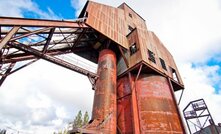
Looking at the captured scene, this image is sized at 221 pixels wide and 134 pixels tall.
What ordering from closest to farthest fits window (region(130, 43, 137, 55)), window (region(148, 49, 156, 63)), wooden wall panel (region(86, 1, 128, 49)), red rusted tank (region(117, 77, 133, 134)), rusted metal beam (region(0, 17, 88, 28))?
1. rusted metal beam (region(0, 17, 88, 28))
2. red rusted tank (region(117, 77, 133, 134))
3. wooden wall panel (region(86, 1, 128, 49))
4. window (region(148, 49, 156, 63))
5. window (region(130, 43, 137, 55))

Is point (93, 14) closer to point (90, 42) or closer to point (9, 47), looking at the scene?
point (90, 42)

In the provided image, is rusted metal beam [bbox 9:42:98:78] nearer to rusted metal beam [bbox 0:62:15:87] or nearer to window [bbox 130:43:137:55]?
rusted metal beam [bbox 0:62:15:87]

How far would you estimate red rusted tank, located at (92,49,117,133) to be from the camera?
1006 centimetres

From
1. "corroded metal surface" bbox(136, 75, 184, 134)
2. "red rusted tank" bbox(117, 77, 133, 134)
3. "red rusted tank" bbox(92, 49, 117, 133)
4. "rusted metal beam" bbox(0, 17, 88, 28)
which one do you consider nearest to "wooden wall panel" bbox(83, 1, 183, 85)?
"red rusted tank" bbox(117, 77, 133, 134)

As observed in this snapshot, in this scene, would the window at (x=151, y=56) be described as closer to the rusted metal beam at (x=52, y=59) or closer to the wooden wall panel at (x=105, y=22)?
the wooden wall panel at (x=105, y=22)

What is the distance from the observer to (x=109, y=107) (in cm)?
1077

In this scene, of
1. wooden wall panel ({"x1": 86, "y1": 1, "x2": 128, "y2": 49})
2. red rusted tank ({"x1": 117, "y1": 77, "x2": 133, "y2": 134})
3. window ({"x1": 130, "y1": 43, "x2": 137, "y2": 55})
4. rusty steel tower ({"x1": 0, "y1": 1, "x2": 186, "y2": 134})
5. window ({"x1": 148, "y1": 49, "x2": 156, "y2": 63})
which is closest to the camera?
rusty steel tower ({"x1": 0, "y1": 1, "x2": 186, "y2": 134})

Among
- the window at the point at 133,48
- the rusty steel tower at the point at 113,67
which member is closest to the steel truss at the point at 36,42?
the rusty steel tower at the point at 113,67

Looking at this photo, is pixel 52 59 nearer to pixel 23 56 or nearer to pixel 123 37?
pixel 23 56

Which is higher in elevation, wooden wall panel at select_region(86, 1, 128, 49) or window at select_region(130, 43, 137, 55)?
wooden wall panel at select_region(86, 1, 128, 49)

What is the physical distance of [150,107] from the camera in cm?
1094

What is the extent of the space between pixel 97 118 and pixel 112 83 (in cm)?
319

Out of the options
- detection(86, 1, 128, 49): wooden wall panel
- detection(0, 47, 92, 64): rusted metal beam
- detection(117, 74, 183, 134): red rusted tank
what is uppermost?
detection(86, 1, 128, 49): wooden wall panel

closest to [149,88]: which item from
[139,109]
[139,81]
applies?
[139,81]
